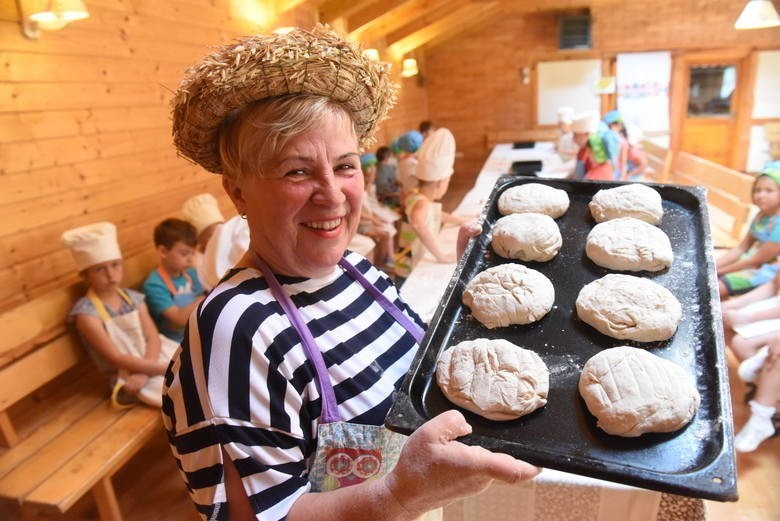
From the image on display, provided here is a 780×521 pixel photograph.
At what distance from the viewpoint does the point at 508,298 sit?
128 cm

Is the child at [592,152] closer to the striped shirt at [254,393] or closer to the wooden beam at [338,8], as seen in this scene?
the wooden beam at [338,8]

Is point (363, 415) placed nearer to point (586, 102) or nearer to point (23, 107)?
point (23, 107)

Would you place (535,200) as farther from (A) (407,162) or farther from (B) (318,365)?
(A) (407,162)

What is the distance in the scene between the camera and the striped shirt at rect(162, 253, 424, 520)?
766 millimetres

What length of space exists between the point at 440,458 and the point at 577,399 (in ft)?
1.59

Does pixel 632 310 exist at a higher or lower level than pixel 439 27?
lower

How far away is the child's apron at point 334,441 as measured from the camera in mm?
875

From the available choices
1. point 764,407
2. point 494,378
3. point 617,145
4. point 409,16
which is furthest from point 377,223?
point 494,378

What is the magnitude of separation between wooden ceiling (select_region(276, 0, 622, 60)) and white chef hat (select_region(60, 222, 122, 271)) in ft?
11.9

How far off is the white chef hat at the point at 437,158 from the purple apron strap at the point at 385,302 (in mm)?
2001

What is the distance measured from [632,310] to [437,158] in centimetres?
196

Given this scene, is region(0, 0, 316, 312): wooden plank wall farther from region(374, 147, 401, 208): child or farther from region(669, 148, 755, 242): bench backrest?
region(669, 148, 755, 242): bench backrest

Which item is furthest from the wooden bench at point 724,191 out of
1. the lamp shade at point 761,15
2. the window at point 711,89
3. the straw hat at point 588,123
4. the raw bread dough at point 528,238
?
the window at point 711,89

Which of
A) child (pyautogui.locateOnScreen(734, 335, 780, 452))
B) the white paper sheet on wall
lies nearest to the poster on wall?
the white paper sheet on wall
